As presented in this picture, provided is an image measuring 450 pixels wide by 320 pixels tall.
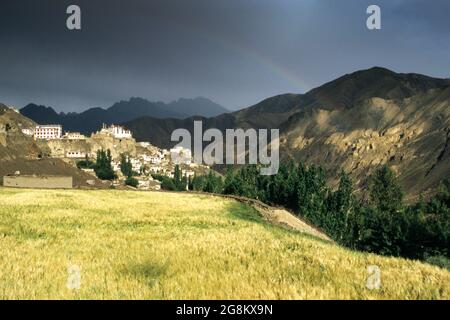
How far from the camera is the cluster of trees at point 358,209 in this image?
224 ft

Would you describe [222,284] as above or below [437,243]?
above

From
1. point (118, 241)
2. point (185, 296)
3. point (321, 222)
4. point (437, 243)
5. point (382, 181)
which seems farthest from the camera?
point (382, 181)

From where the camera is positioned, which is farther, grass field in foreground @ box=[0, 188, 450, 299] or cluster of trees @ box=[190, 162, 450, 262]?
cluster of trees @ box=[190, 162, 450, 262]

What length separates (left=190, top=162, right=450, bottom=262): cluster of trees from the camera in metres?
68.2

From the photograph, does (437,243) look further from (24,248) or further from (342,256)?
(24,248)

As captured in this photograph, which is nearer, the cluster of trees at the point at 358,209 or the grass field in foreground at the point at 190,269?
the grass field in foreground at the point at 190,269

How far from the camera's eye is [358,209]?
340ft

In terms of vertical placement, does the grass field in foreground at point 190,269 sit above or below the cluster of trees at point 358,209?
above

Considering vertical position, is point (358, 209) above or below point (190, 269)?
below

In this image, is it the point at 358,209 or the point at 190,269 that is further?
the point at 358,209

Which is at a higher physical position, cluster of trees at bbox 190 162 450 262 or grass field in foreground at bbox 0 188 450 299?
grass field in foreground at bbox 0 188 450 299
